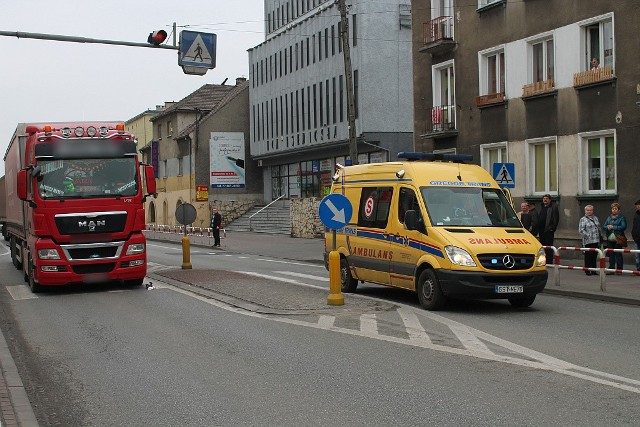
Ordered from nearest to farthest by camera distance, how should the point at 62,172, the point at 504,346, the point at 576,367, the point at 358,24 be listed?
the point at 576,367 < the point at 504,346 < the point at 62,172 < the point at 358,24

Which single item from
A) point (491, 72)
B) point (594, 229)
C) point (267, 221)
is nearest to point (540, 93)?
point (491, 72)

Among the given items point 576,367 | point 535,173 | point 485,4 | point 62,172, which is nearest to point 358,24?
point 485,4

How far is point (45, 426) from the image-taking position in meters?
6.75

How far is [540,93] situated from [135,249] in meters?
13.5

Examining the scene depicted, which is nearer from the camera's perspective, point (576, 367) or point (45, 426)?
point (45, 426)

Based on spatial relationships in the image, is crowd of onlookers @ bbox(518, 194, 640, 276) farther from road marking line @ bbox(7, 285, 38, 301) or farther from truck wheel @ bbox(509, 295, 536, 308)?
road marking line @ bbox(7, 285, 38, 301)

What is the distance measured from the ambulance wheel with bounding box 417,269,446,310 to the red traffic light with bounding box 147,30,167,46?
781cm

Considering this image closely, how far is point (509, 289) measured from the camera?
13.2 meters

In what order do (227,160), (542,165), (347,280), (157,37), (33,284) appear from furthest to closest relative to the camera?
(227,160) < (542,165) < (33,284) < (157,37) < (347,280)

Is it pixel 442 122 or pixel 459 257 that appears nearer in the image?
pixel 459 257

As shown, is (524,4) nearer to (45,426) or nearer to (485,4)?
(485,4)

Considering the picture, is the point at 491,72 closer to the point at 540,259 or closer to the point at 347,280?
the point at 347,280

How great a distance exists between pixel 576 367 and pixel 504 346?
1452mm

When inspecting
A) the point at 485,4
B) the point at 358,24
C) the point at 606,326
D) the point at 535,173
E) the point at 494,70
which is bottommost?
the point at 606,326
